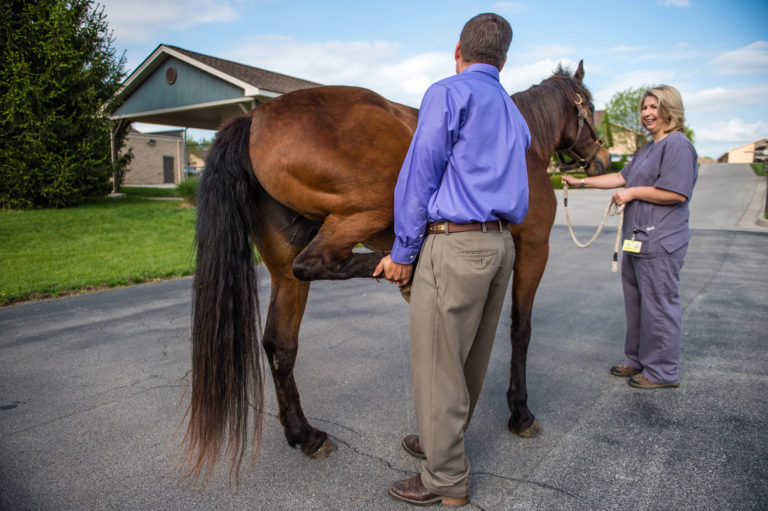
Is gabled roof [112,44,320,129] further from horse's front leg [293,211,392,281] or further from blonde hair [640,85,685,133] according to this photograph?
horse's front leg [293,211,392,281]

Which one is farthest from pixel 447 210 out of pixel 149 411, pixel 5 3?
pixel 5 3

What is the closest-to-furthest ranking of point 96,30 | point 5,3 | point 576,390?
point 576,390 < point 5,3 < point 96,30

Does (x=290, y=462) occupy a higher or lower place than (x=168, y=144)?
lower

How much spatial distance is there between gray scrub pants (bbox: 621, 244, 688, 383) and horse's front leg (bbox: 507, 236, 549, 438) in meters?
1.17

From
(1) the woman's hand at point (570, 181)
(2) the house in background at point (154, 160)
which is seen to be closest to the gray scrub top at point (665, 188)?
(1) the woman's hand at point (570, 181)

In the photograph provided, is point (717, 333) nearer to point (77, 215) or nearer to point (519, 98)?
point (519, 98)

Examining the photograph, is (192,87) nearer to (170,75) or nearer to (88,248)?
(170,75)

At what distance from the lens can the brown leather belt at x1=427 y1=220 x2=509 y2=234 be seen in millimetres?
1983

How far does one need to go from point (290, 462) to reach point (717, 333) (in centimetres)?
451

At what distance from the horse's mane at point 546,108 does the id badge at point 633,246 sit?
97 centimetres

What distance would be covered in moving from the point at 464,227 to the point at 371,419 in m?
1.62

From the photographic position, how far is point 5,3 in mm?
12438

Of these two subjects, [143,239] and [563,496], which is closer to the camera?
[563,496]

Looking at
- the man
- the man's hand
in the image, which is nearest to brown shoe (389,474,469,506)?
the man
